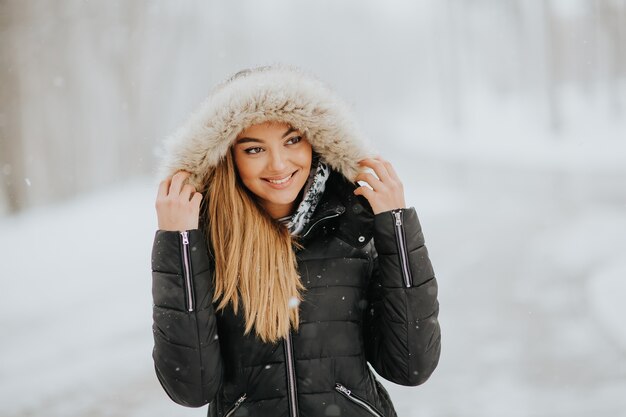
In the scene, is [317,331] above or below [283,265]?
below

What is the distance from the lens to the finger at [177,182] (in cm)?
194

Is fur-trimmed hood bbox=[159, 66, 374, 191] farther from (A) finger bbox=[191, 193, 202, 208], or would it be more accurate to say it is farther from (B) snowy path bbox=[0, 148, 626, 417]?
(B) snowy path bbox=[0, 148, 626, 417]

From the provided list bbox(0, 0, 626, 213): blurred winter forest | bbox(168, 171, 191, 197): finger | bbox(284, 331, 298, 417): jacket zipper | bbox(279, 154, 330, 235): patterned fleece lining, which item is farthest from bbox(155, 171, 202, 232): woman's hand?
bbox(0, 0, 626, 213): blurred winter forest

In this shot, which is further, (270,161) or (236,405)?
(270,161)

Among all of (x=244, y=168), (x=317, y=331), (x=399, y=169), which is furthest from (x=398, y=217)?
(x=399, y=169)

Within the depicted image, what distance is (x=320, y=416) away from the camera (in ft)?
6.30

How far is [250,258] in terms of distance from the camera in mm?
2066

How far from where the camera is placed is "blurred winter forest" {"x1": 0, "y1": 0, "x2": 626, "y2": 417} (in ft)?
15.8
